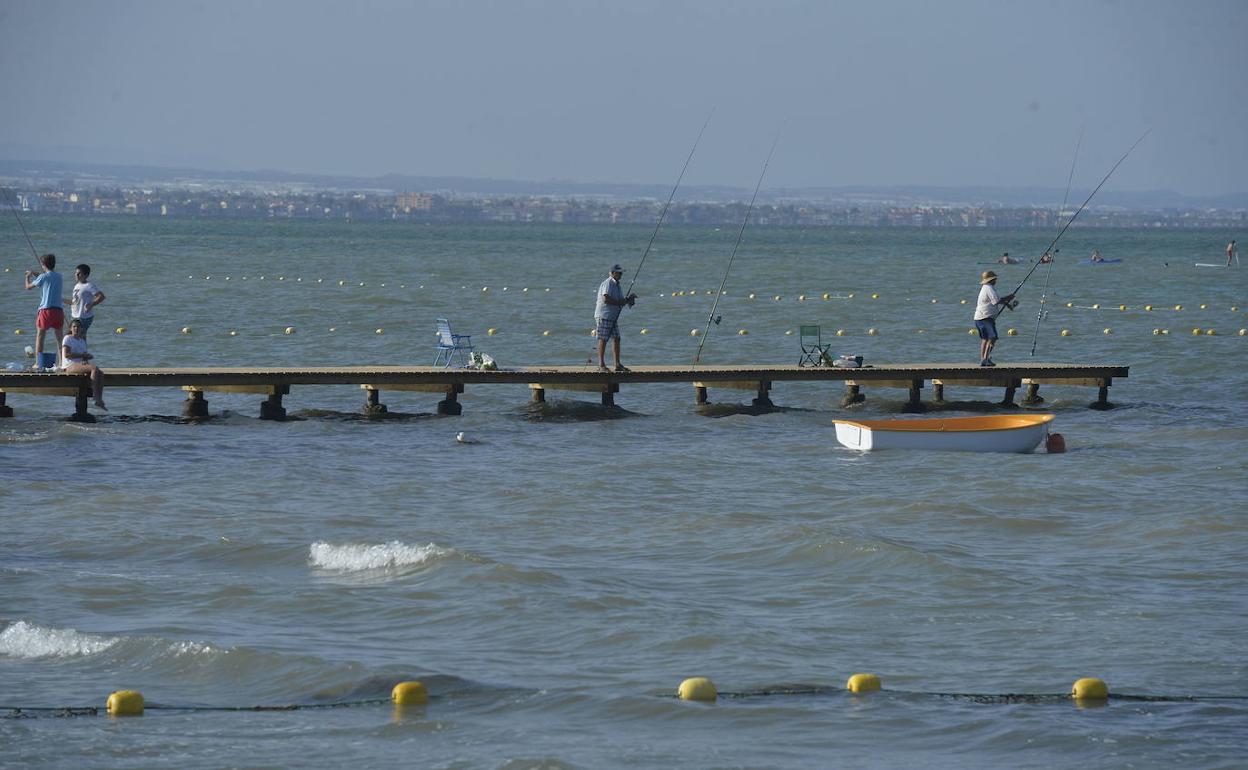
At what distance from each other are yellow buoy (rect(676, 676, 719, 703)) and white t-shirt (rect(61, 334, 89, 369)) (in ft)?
44.8

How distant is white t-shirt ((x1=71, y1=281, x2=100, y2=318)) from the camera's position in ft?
75.5

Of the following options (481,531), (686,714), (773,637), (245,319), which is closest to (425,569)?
(481,531)

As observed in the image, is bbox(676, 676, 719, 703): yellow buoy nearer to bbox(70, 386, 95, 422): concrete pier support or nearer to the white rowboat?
the white rowboat

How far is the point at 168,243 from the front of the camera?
402 feet

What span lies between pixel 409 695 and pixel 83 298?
42.2ft

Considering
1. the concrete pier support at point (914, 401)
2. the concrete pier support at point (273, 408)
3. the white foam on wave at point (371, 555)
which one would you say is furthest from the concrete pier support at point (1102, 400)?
the white foam on wave at point (371, 555)

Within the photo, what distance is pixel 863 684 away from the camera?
39.8 ft

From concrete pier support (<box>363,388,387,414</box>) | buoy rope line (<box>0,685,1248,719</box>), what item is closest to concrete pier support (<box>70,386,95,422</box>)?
concrete pier support (<box>363,388,387,414</box>)

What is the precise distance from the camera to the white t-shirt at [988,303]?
2570cm

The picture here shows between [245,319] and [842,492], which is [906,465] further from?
[245,319]

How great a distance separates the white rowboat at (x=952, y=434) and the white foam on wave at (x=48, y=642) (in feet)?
39.2

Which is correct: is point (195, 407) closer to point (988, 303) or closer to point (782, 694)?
point (988, 303)

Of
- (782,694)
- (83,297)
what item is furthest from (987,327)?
(782,694)

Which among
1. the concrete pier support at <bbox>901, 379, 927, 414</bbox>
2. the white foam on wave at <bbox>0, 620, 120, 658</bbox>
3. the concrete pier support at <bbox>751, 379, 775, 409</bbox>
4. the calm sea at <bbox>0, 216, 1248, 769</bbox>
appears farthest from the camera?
the concrete pier support at <bbox>901, 379, 927, 414</bbox>
